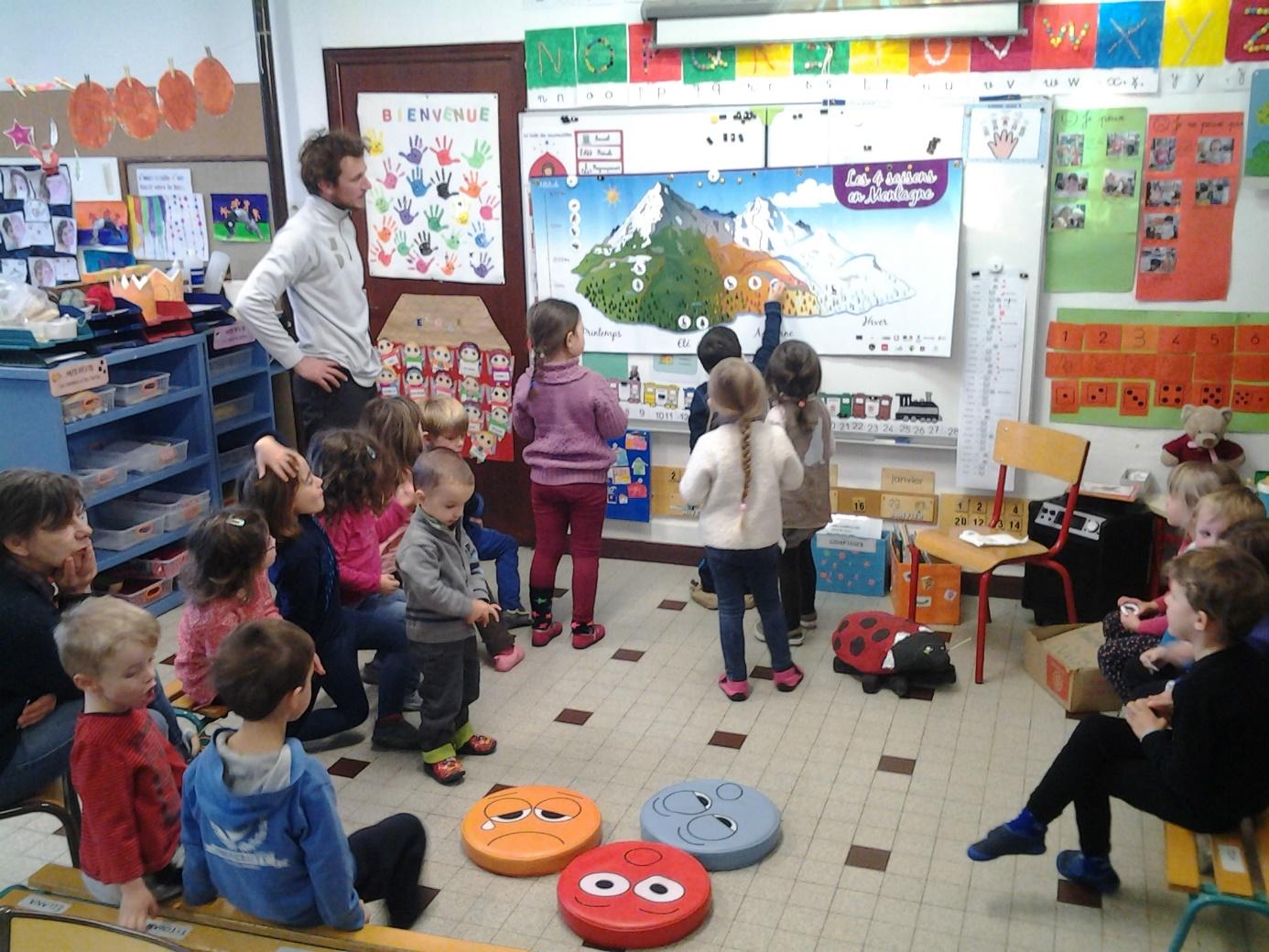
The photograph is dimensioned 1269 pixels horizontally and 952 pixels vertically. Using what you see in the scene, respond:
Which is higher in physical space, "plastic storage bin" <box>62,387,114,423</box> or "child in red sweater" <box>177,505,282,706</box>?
"plastic storage bin" <box>62,387,114,423</box>

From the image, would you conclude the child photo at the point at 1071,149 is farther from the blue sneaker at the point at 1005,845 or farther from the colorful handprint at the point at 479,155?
the blue sneaker at the point at 1005,845

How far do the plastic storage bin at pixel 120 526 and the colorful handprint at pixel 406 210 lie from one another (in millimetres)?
1595

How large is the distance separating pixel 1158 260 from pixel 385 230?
3065 mm

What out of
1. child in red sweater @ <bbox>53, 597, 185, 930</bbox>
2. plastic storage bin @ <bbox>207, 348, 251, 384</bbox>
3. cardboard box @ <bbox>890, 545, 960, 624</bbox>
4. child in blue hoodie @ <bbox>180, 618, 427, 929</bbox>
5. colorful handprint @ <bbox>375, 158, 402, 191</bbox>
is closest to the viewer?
child in blue hoodie @ <bbox>180, 618, 427, 929</bbox>

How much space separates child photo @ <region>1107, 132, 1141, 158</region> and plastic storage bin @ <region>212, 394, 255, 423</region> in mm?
3564

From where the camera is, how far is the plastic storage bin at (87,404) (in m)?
4.10

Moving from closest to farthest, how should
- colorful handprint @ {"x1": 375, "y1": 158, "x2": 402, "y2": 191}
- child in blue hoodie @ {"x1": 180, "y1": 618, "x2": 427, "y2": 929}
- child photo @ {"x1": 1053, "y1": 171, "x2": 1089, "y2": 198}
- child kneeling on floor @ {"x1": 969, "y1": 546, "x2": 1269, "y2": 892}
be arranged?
child in blue hoodie @ {"x1": 180, "y1": 618, "x2": 427, "y2": 929} → child kneeling on floor @ {"x1": 969, "y1": 546, "x2": 1269, "y2": 892} → child photo @ {"x1": 1053, "y1": 171, "x2": 1089, "y2": 198} → colorful handprint @ {"x1": 375, "y1": 158, "x2": 402, "y2": 191}

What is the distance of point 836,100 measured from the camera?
4.25 meters

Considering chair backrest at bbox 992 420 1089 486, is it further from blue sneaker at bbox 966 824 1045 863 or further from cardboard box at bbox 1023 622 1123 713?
blue sneaker at bbox 966 824 1045 863

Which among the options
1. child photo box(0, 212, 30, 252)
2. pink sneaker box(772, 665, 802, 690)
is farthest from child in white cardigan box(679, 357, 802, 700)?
child photo box(0, 212, 30, 252)

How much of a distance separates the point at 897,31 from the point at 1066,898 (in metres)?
2.91

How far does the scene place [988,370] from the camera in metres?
4.31

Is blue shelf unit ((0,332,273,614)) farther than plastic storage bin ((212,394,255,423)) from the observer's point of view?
No

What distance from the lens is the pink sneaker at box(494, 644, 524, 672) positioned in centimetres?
397
